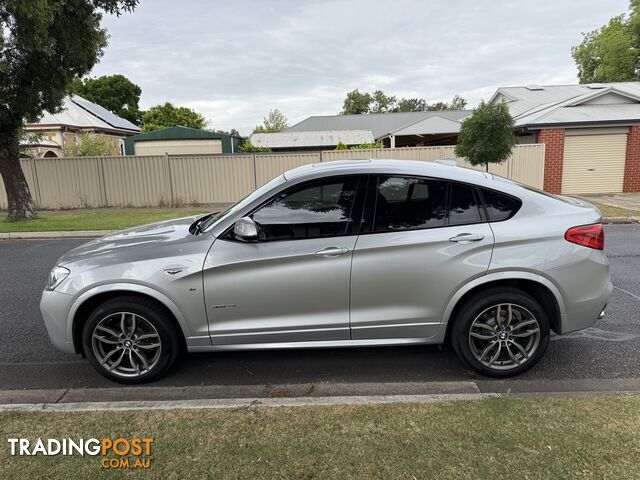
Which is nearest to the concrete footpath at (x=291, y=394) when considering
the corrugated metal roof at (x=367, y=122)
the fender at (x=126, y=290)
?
the fender at (x=126, y=290)

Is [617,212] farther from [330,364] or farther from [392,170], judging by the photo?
[330,364]

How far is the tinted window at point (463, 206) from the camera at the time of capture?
3.53 meters

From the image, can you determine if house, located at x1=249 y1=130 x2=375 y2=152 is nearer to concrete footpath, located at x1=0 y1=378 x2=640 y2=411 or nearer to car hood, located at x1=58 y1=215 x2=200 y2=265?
car hood, located at x1=58 y1=215 x2=200 y2=265

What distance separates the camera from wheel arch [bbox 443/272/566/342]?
346 cm

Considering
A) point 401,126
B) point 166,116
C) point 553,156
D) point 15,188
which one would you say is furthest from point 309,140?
point 166,116

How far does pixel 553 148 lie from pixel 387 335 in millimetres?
16916

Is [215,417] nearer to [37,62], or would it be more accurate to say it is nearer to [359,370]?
[359,370]

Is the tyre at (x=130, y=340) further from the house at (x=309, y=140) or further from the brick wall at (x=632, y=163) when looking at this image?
the house at (x=309, y=140)

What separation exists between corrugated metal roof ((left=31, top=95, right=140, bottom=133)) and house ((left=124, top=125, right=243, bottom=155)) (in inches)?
106

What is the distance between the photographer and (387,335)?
359cm

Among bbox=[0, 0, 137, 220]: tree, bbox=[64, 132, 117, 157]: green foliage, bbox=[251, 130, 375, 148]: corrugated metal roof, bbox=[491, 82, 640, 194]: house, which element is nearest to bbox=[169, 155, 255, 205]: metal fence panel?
bbox=[0, 0, 137, 220]: tree

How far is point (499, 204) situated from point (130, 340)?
3101 millimetres

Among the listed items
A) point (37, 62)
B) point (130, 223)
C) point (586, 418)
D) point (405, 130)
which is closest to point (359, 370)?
point (586, 418)

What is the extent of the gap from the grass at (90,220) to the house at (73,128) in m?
10.4
